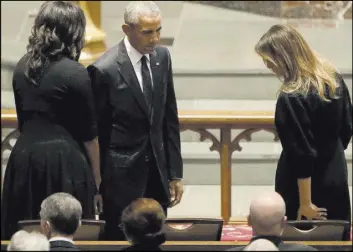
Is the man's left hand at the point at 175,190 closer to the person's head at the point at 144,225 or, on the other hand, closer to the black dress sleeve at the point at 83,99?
the black dress sleeve at the point at 83,99

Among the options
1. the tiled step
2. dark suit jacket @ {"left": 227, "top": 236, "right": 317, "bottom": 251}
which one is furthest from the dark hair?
the tiled step

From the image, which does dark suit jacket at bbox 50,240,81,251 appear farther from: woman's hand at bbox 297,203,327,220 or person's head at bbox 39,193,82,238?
woman's hand at bbox 297,203,327,220

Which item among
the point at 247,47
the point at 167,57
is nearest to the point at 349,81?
the point at 247,47

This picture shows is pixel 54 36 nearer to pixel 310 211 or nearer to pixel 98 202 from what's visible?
pixel 98 202

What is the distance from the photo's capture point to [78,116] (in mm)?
8016

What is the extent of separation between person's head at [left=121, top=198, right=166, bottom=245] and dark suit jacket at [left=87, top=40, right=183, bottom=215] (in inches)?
51.2

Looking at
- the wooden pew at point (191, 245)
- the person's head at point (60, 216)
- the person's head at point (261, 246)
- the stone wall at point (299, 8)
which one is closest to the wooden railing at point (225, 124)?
the wooden pew at point (191, 245)

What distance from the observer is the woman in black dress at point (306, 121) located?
26.2 feet

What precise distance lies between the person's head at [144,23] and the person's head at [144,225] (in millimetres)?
1390

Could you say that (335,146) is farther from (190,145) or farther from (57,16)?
(190,145)

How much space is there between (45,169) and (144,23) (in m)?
0.85

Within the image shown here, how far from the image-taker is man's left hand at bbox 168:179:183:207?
8.33 m

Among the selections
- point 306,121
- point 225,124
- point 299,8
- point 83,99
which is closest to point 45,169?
point 83,99

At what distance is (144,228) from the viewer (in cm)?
687
